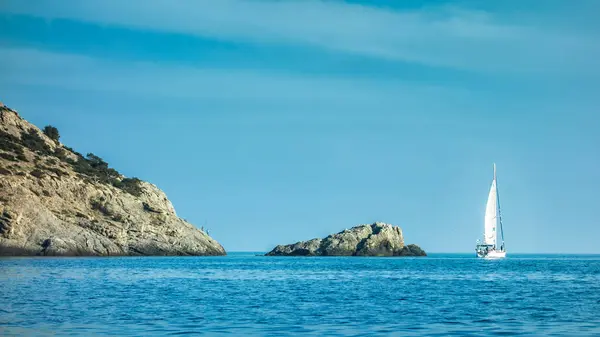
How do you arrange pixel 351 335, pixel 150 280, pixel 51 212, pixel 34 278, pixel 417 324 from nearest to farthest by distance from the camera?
pixel 351 335
pixel 417 324
pixel 34 278
pixel 150 280
pixel 51 212

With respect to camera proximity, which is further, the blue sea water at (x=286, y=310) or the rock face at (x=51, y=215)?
the rock face at (x=51, y=215)

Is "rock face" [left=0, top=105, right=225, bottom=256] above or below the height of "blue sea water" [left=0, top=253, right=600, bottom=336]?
above

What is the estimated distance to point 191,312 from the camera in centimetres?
5038

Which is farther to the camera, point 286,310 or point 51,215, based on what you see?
point 51,215

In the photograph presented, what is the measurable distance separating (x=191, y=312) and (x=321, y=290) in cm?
2641

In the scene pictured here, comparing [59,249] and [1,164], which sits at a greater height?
[1,164]

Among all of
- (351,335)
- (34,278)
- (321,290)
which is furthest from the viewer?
(34,278)

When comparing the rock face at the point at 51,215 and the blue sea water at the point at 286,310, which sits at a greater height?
the rock face at the point at 51,215

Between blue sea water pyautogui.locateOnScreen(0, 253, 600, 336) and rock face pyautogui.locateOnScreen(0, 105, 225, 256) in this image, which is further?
rock face pyautogui.locateOnScreen(0, 105, 225, 256)

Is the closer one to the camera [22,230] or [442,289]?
[442,289]

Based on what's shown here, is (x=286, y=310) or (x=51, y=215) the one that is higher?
(x=51, y=215)

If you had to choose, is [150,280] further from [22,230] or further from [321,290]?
[22,230]

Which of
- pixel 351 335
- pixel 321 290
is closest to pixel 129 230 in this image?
pixel 321 290

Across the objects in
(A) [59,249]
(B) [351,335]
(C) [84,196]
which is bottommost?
(B) [351,335]
